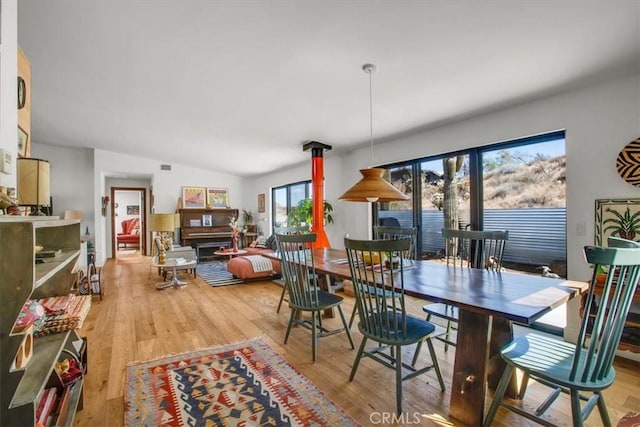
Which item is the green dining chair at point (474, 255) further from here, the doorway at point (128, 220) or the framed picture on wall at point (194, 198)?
the doorway at point (128, 220)

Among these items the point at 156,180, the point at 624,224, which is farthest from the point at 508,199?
the point at 156,180

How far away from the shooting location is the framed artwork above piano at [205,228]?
801cm

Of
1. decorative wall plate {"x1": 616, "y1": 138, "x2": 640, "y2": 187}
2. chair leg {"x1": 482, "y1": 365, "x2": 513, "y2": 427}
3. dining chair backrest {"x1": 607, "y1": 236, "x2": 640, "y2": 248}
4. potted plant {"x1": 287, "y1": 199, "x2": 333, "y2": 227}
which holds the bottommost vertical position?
chair leg {"x1": 482, "y1": 365, "x2": 513, "y2": 427}

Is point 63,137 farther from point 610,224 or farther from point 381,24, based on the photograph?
point 610,224

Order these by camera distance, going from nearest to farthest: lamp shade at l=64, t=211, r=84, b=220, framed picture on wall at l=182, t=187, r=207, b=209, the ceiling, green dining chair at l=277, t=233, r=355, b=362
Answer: the ceiling < green dining chair at l=277, t=233, r=355, b=362 < lamp shade at l=64, t=211, r=84, b=220 < framed picture on wall at l=182, t=187, r=207, b=209

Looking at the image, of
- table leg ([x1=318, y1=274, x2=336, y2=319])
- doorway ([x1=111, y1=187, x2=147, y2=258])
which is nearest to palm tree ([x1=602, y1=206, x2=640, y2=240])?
table leg ([x1=318, y1=274, x2=336, y2=319])

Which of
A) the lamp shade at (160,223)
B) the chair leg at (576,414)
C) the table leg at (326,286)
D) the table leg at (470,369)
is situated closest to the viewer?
the chair leg at (576,414)

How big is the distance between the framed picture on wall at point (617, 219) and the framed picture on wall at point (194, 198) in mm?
8279

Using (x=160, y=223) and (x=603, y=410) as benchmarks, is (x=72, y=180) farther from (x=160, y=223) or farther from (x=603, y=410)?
(x=603, y=410)

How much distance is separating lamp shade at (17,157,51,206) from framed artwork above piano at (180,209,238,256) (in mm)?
6548

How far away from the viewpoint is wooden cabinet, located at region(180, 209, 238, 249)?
8008 millimetres

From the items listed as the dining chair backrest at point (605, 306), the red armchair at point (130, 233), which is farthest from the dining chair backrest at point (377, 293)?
the red armchair at point (130, 233)

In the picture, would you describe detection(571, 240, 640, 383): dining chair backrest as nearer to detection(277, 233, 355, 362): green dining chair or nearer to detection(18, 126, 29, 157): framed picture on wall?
detection(277, 233, 355, 362): green dining chair

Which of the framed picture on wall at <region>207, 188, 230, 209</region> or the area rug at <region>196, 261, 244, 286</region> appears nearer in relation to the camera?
the area rug at <region>196, 261, 244, 286</region>
